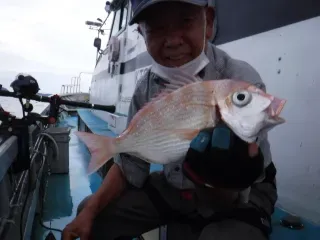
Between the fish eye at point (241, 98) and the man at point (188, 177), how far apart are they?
97 mm

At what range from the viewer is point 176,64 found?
4.54 ft

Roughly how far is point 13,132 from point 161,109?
1.39 metres

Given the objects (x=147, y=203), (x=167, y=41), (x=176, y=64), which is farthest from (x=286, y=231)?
(x=167, y=41)

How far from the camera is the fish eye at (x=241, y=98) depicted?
93 cm

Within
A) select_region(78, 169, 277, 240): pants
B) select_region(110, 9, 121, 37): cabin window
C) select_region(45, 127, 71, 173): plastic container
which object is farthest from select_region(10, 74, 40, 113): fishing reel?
select_region(110, 9, 121, 37): cabin window

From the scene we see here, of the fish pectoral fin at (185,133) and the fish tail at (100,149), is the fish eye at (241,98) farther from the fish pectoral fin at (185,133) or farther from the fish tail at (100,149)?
the fish tail at (100,149)

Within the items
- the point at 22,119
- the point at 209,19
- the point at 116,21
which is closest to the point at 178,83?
the point at 209,19

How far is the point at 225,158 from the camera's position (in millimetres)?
989

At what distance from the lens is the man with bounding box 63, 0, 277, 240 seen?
101 cm

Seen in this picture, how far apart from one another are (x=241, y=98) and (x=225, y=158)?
20 cm

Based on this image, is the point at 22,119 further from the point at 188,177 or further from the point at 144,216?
the point at 188,177

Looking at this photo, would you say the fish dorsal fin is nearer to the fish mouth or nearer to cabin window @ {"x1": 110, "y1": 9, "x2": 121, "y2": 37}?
the fish mouth

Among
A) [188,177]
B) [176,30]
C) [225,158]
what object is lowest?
[188,177]

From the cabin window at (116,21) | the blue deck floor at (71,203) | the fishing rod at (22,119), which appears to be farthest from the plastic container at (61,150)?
the cabin window at (116,21)
